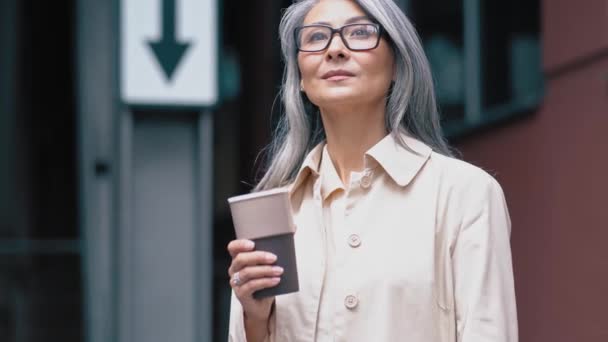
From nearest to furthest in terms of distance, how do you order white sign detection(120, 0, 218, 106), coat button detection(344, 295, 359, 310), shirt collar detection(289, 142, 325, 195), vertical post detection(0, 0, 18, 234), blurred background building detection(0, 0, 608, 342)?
coat button detection(344, 295, 359, 310)
shirt collar detection(289, 142, 325, 195)
white sign detection(120, 0, 218, 106)
blurred background building detection(0, 0, 608, 342)
vertical post detection(0, 0, 18, 234)

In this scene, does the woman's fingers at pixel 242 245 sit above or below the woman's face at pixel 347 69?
below

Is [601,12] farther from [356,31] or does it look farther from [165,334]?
[356,31]

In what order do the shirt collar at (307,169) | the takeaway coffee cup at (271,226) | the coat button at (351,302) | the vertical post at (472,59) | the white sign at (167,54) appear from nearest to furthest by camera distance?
1. the takeaway coffee cup at (271,226)
2. the coat button at (351,302)
3. the shirt collar at (307,169)
4. the white sign at (167,54)
5. the vertical post at (472,59)

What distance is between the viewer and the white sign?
5.32 m

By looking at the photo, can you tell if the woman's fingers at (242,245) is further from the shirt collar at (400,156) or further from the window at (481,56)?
the window at (481,56)

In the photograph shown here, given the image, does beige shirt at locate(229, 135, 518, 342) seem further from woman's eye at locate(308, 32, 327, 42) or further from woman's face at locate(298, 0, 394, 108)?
woman's eye at locate(308, 32, 327, 42)

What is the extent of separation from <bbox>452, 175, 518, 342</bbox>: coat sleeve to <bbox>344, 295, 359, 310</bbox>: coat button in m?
0.22

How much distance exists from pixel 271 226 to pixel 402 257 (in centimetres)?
32

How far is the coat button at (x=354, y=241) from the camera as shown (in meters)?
2.67

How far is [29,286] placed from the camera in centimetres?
976

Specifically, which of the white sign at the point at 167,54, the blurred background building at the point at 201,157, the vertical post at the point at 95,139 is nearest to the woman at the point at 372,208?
the blurred background building at the point at 201,157

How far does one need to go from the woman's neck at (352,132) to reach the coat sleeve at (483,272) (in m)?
0.32

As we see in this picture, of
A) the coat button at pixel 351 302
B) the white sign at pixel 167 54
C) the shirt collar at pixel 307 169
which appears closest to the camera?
the coat button at pixel 351 302

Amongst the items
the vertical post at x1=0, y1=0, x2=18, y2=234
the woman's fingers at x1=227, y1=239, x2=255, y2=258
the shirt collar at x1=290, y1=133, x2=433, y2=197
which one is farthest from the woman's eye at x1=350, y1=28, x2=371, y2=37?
the vertical post at x1=0, y1=0, x2=18, y2=234
